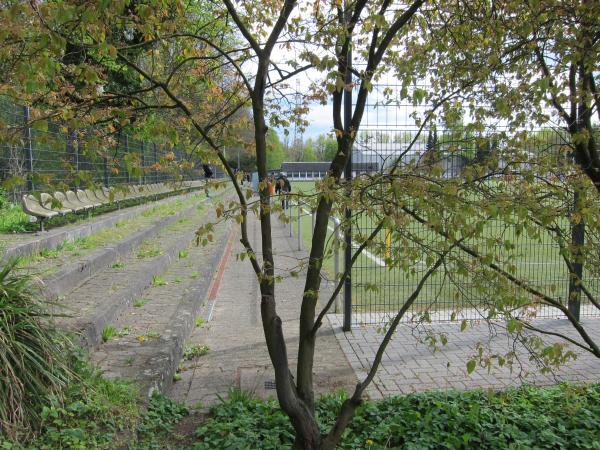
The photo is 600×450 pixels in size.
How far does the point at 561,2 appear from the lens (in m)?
3.49

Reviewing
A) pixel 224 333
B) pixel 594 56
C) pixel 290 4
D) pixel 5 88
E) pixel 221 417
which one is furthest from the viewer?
pixel 224 333

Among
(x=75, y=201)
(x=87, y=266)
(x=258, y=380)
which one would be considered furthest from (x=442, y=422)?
(x=75, y=201)

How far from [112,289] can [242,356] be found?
1.84m

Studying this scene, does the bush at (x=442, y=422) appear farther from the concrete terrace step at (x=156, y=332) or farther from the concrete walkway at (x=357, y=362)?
the concrete terrace step at (x=156, y=332)

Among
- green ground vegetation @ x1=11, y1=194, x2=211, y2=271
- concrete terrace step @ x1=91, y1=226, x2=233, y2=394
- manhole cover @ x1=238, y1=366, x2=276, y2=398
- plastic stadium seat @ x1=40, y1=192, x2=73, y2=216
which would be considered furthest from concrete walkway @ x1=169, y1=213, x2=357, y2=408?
green ground vegetation @ x1=11, y1=194, x2=211, y2=271

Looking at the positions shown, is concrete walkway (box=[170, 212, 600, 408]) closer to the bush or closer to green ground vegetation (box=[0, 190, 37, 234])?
the bush

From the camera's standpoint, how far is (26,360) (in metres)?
3.25

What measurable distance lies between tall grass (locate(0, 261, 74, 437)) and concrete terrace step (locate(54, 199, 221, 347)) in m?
0.35

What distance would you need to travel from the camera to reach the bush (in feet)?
11.8

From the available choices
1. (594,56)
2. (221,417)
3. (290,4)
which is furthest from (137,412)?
(594,56)

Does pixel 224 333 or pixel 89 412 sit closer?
pixel 89 412

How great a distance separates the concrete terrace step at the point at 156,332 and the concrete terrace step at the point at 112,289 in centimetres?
15

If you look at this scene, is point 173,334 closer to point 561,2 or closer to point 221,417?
point 221,417

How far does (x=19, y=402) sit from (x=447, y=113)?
3.34 metres
